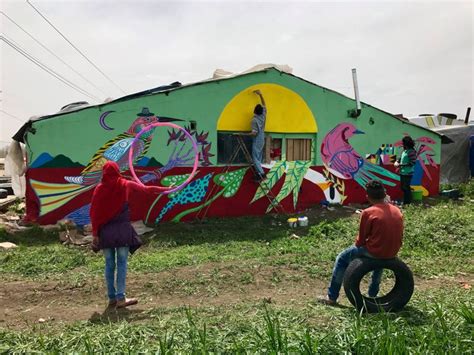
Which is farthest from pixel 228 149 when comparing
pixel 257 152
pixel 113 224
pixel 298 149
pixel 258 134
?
pixel 113 224

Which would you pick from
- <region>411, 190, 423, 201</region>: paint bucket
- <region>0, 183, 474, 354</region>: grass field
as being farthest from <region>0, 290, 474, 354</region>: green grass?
<region>411, 190, 423, 201</region>: paint bucket

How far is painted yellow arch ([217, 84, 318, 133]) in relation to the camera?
451 inches

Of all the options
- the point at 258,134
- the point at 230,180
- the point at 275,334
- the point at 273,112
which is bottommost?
the point at 275,334

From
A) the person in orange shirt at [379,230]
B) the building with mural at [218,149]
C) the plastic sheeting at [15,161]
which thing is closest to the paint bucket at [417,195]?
the building with mural at [218,149]

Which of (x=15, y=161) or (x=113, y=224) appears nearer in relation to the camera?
(x=113, y=224)

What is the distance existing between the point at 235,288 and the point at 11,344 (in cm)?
311

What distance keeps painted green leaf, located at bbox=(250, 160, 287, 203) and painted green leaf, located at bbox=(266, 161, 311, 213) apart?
0.23 metres

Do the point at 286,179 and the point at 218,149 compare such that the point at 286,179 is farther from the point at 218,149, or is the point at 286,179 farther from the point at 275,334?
the point at 275,334

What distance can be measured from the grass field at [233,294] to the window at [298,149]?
2501mm

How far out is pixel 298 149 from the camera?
12.7 metres

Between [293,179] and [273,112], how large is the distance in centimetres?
217

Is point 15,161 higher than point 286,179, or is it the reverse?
point 15,161

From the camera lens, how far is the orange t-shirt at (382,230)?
4613 mm

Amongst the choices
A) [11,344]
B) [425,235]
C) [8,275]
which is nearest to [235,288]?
[11,344]
